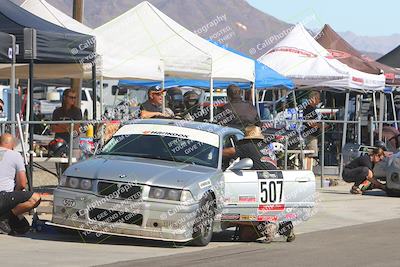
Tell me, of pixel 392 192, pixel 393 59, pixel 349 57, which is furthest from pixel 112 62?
pixel 393 59

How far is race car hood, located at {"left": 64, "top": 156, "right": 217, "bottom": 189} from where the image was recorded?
12.1 meters

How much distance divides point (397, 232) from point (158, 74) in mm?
7192

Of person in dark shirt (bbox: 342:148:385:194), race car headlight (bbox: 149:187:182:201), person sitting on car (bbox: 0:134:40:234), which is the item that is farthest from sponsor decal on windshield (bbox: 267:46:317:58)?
race car headlight (bbox: 149:187:182:201)

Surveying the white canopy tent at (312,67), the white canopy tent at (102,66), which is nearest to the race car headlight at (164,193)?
the white canopy tent at (102,66)

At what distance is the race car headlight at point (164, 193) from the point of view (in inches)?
471

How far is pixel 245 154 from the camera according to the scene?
1387 cm

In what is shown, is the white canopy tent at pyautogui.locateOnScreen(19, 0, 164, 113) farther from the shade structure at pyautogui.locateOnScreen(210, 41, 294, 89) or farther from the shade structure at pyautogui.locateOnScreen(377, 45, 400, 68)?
the shade structure at pyautogui.locateOnScreen(377, 45, 400, 68)

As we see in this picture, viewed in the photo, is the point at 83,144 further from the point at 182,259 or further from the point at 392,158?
the point at 392,158

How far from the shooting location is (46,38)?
52.3ft

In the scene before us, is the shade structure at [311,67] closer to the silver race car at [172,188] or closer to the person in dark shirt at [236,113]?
the person in dark shirt at [236,113]

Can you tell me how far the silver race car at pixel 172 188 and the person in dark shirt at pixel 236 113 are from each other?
4.49 m

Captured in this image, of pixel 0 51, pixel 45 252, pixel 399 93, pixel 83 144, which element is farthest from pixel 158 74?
pixel 399 93

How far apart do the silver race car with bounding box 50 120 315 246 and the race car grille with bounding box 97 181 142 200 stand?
0.5 inches

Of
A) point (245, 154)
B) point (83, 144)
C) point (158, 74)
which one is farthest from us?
point (158, 74)
